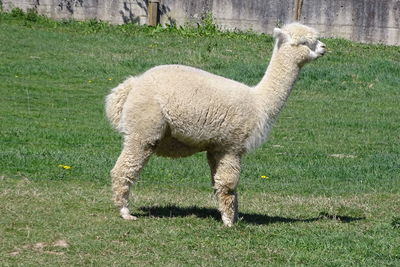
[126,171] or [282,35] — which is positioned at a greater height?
[282,35]

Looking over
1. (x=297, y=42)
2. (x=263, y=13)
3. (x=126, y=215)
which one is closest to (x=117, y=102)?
(x=126, y=215)

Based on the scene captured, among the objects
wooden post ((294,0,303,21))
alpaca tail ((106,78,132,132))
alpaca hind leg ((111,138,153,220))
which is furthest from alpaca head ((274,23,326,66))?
wooden post ((294,0,303,21))

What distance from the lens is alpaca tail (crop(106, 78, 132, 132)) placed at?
858cm

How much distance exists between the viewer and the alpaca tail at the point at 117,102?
8.58 m

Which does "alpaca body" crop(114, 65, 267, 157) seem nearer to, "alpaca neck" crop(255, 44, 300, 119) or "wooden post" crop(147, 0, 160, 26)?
"alpaca neck" crop(255, 44, 300, 119)

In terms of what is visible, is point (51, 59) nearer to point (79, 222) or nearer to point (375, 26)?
point (375, 26)

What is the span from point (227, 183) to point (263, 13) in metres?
17.2

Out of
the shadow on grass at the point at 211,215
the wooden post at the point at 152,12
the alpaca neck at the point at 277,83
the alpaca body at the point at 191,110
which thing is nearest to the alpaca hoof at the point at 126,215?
the shadow on grass at the point at 211,215

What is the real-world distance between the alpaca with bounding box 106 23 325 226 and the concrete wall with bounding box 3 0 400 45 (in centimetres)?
1549

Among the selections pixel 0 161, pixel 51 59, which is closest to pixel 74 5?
pixel 51 59

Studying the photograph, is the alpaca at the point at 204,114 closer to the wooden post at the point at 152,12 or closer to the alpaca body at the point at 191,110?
the alpaca body at the point at 191,110

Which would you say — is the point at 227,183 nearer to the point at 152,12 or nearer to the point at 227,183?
the point at 227,183

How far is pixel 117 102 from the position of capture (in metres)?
8.61

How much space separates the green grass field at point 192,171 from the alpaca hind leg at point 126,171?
171 mm
